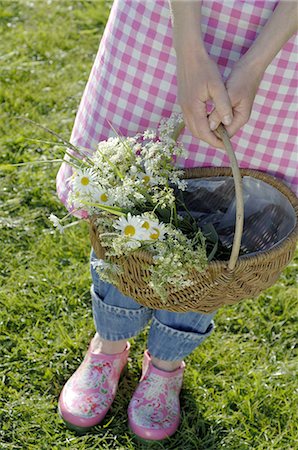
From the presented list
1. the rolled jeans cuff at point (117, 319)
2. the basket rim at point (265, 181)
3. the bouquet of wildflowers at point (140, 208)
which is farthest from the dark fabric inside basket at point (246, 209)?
the rolled jeans cuff at point (117, 319)

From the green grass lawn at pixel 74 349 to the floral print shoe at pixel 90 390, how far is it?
3 centimetres

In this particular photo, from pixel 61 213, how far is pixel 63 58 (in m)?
0.97

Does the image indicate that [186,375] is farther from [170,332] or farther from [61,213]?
[61,213]

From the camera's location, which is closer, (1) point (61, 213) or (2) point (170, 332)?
(2) point (170, 332)

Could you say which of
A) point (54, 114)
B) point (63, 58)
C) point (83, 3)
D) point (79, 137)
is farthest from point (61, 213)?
point (83, 3)

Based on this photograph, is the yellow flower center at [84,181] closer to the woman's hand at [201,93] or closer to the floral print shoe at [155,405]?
the woman's hand at [201,93]

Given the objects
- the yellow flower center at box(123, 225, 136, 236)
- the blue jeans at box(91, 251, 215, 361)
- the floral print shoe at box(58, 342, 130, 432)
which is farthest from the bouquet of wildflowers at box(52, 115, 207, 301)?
the floral print shoe at box(58, 342, 130, 432)

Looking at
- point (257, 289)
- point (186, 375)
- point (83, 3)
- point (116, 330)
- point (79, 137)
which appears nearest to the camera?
point (257, 289)

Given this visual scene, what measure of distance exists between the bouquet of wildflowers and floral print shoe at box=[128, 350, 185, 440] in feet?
1.59

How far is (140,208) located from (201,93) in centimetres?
25

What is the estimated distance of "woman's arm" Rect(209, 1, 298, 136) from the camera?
4.96 ft

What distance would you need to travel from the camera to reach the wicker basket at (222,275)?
148 centimetres

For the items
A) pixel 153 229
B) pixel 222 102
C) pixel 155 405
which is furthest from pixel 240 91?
pixel 155 405

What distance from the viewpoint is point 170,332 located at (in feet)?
6.24
